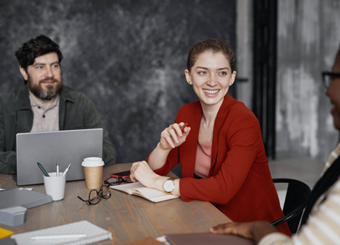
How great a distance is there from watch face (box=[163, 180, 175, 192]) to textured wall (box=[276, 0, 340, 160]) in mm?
3897

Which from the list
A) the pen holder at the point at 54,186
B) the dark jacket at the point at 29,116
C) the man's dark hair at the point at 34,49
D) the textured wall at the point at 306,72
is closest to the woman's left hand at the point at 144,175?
the pen holder at the point at 54,186

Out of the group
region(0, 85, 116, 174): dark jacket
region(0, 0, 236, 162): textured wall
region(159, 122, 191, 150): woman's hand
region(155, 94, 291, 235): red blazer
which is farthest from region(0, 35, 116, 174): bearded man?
region(0, 0, 236, 162): textured wall

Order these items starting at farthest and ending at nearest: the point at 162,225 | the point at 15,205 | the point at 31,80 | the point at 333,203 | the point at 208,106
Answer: the point at 31,80, the point at 208,106, the point at 15,205, the point at 162,225, the point at 333,203

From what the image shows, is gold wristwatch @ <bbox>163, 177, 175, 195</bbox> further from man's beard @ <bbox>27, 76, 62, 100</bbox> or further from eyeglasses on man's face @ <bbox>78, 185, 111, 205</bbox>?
man's beard @ <bbox>27, 76, 62, 100</bbox>

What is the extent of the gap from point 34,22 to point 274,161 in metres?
3.83

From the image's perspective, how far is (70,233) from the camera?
95 centimetres

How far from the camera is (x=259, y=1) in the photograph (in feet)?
15.9

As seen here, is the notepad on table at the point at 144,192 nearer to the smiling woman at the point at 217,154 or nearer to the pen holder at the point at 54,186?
the smiling woman at the point at 217,154

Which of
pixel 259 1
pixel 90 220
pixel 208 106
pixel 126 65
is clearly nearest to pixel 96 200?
pixel 90 220

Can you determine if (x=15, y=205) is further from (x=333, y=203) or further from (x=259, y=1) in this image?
(x=259, y=1)

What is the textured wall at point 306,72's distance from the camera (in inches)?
190

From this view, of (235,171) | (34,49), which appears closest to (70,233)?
(235,171)

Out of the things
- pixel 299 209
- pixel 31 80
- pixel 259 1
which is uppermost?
pixel 259 1

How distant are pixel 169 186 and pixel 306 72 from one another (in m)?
4.73
